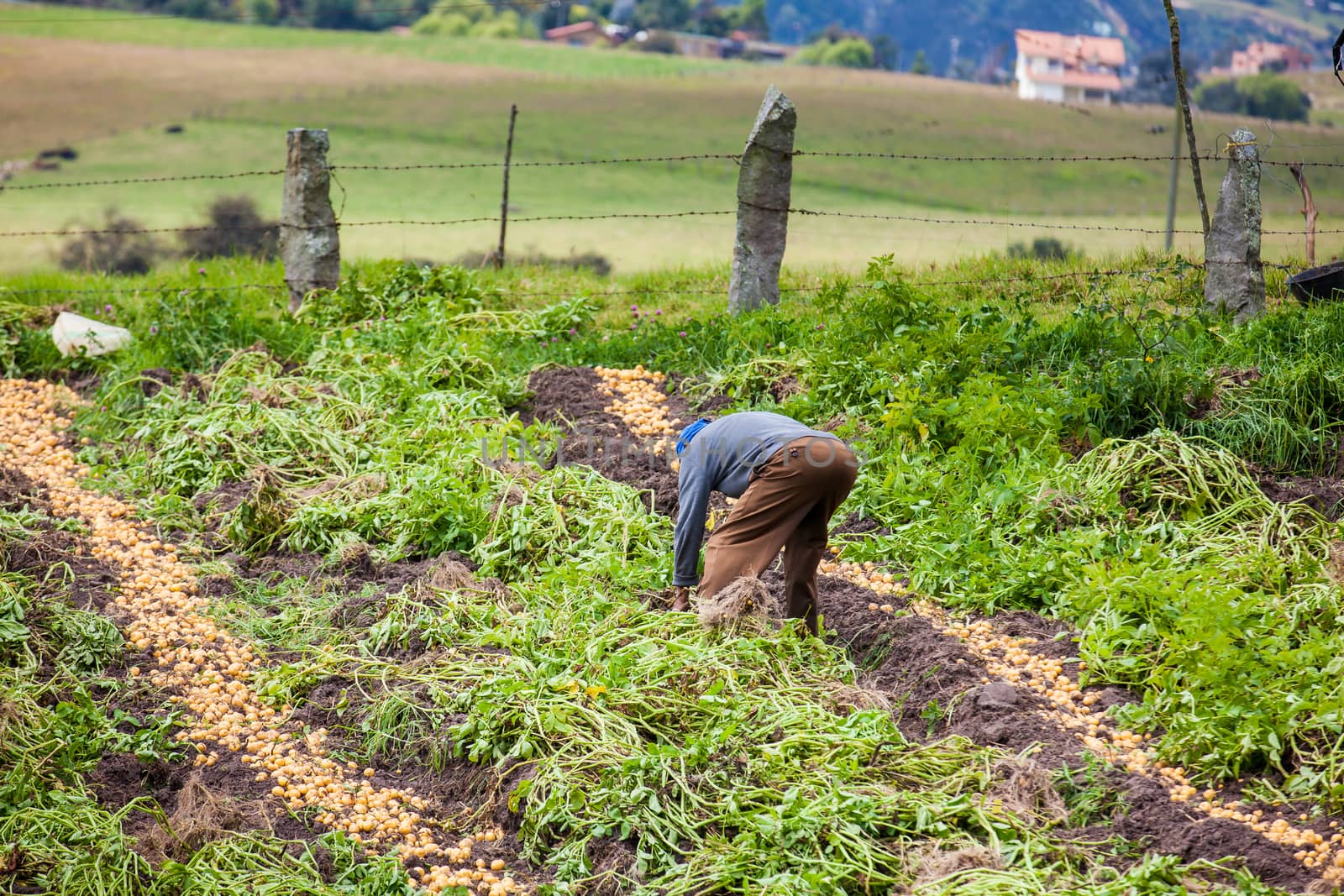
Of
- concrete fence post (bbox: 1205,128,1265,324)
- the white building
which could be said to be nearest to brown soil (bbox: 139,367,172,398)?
concrete fence post (bbox: 1205,128,1265,324)

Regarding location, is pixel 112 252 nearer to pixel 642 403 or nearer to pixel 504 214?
pixel 504 214

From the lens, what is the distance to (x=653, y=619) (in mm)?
5266

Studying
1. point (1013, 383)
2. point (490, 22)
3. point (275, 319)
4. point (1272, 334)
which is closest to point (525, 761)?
point (1013, 383)

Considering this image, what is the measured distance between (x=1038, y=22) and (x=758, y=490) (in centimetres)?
12579

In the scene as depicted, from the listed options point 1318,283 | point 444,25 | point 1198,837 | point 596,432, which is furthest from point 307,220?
point 444,25

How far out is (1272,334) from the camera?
7484 mm

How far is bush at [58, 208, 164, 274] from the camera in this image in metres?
11.6

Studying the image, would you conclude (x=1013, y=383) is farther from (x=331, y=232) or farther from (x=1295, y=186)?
(x=331, y=232)

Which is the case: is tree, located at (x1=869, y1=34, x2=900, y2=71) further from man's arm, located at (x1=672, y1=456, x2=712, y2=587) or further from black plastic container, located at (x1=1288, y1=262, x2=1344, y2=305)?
man's arm, located at (x1=672, y1=456, x2=712, y2=587)

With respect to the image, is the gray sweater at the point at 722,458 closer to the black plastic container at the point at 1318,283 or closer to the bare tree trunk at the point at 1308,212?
the black plastic container at the point at 1318,283

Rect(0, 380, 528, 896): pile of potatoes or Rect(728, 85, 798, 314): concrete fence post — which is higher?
Rect(728, 85, 798, 314): concrete fence post

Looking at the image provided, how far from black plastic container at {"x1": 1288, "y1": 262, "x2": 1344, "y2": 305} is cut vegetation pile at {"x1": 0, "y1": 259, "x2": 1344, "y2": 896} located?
28.9 inches

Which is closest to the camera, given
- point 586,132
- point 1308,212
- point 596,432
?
point 596,432

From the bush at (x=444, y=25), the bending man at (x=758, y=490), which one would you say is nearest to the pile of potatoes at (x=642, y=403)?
the bending man at (x=758, y=490)
